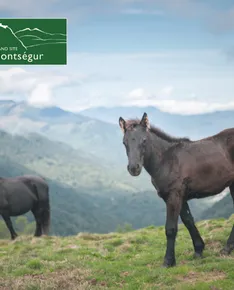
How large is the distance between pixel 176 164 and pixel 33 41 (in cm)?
1341

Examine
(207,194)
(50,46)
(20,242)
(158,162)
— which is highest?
(50,46)

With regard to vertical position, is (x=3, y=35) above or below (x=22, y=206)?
above

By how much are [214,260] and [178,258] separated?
1.53 metres

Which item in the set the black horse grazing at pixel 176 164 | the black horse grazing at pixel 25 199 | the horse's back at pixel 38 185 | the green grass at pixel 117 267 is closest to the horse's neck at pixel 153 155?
the black horse grazing at pixel 176 164

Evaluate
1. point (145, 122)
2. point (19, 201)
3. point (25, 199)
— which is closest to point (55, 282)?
point (145, 122)

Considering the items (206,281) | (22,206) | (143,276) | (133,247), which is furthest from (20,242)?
(206,281)

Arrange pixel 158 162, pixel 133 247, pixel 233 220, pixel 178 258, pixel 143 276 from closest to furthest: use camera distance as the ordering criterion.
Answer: pixel 143 276, pixel 158 162, pixel 178 258, pixel 133 247, pixel 233 220

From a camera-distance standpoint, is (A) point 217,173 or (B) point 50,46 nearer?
(A) point 217,173

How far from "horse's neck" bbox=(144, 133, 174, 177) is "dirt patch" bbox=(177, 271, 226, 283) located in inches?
123

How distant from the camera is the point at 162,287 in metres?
11.9

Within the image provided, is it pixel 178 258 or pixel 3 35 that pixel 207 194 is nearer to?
pixel 178 258

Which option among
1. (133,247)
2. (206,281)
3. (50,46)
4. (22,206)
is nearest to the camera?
(206,281)

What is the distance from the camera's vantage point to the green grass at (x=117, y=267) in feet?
40.8

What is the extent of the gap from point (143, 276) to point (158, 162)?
3.38m
